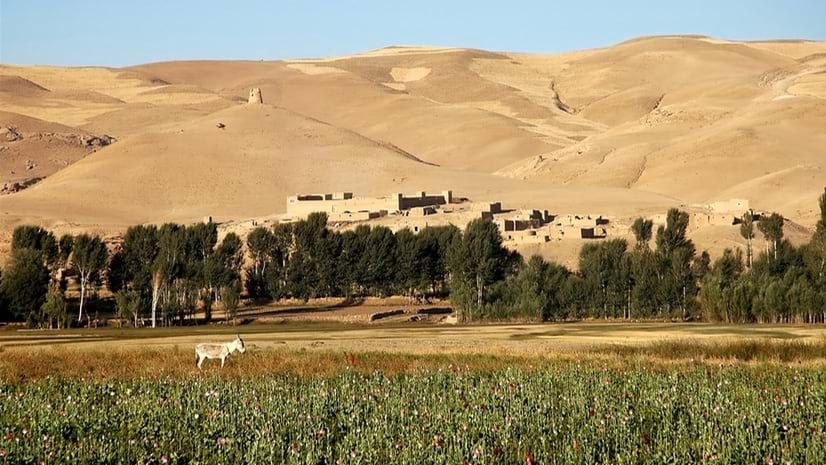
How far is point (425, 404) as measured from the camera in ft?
80.0

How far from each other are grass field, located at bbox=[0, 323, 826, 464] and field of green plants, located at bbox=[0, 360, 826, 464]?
0.05 metres

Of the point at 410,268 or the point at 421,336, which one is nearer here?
the point at 421,336

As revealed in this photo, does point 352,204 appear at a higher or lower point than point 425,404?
higher

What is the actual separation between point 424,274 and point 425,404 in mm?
49385

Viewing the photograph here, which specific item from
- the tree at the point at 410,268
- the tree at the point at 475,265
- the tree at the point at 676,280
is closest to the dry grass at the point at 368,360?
the tree at the point at 676,280

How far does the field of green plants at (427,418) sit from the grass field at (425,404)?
0.05m

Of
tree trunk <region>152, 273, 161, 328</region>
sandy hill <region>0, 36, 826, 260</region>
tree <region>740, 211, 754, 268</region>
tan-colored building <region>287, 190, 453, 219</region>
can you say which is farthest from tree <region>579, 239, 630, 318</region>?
tan-colored building <region>287, 190, 453, 219</region>

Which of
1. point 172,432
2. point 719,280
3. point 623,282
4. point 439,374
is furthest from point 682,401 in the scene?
point 623,282

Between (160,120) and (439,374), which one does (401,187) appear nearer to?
(160,120)

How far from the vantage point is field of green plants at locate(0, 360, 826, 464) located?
19.4 meters

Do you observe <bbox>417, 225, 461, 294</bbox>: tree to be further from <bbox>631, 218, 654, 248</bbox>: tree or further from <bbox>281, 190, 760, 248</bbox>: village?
<bbox>631, 218, 654, 248</bbox>: tree

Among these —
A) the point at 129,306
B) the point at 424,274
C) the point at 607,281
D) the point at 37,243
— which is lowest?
the point at 129,306

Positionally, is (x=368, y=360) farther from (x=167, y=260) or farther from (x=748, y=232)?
(x=748, y=232)

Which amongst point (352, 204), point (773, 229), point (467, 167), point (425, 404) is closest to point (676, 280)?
point (773, 229)
